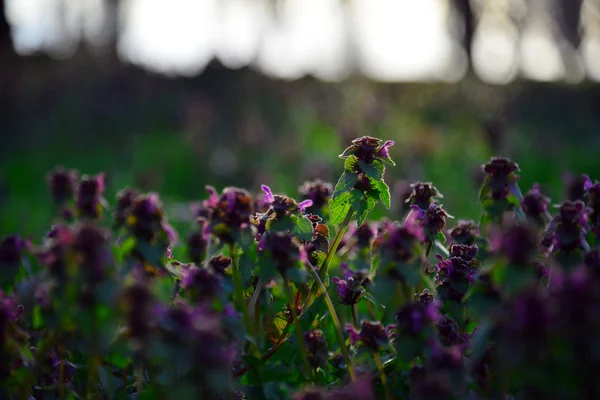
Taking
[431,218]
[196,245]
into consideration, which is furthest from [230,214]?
[196,245]

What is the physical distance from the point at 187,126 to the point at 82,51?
6.52 m

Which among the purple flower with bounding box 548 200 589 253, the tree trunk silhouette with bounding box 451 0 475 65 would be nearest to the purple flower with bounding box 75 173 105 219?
the purple flower with bounding box 548 200 589 253

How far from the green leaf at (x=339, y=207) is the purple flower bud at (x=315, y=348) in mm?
307

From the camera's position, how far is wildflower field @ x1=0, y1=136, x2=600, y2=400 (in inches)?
42.0

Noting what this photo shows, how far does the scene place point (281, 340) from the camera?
1.78m

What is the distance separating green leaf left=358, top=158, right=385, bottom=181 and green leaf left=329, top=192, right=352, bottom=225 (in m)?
0.09

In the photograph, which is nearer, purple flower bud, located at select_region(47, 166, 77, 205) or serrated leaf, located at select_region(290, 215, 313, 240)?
serrated leaf, located at select_region(290, 215, 313, 240)

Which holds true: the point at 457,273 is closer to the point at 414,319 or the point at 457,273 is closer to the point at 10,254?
the point at 414,319

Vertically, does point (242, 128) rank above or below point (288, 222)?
below

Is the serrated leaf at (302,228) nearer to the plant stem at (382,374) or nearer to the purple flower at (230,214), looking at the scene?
the purple flower at (230,214)

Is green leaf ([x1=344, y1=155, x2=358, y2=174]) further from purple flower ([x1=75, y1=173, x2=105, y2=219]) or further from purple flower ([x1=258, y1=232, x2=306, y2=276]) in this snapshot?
purple flower ([x1=75, y1=173, x2=105, y2=219])

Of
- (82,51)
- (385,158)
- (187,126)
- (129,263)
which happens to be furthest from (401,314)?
(82,51)

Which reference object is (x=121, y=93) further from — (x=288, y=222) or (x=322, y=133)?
(x=288, y=222)

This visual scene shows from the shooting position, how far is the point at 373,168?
161 centimetres
